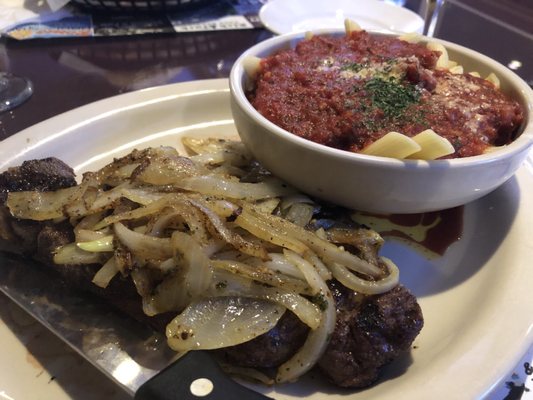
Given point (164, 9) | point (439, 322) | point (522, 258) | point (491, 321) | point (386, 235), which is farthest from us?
point (164, 9)

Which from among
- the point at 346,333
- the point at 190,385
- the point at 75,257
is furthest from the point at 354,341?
the point at 75,257

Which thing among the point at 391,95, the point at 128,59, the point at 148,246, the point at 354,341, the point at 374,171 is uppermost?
the point at 391,95

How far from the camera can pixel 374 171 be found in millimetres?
1560

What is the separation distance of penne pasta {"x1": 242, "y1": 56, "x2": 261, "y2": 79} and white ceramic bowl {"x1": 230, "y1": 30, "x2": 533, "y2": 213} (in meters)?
0.18

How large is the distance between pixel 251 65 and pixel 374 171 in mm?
731

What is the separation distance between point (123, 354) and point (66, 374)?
0.57ft

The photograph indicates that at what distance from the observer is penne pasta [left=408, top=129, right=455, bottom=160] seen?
1.51 metres

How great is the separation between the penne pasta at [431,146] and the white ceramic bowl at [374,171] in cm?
3

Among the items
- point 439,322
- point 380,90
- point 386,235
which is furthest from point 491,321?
point 380,90

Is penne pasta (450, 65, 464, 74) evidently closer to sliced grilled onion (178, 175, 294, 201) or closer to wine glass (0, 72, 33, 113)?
sliced grilled onion (178, 175, 294, 201)

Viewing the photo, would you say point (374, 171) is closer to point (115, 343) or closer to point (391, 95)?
point (391, 95)

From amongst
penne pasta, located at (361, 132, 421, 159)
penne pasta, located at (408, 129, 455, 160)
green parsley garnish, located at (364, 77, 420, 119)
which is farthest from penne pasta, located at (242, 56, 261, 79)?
penne pasta, located at (408, 129, 455, 160)

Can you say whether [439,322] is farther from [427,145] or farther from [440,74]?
[440,74]

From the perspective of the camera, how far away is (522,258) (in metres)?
1.71
